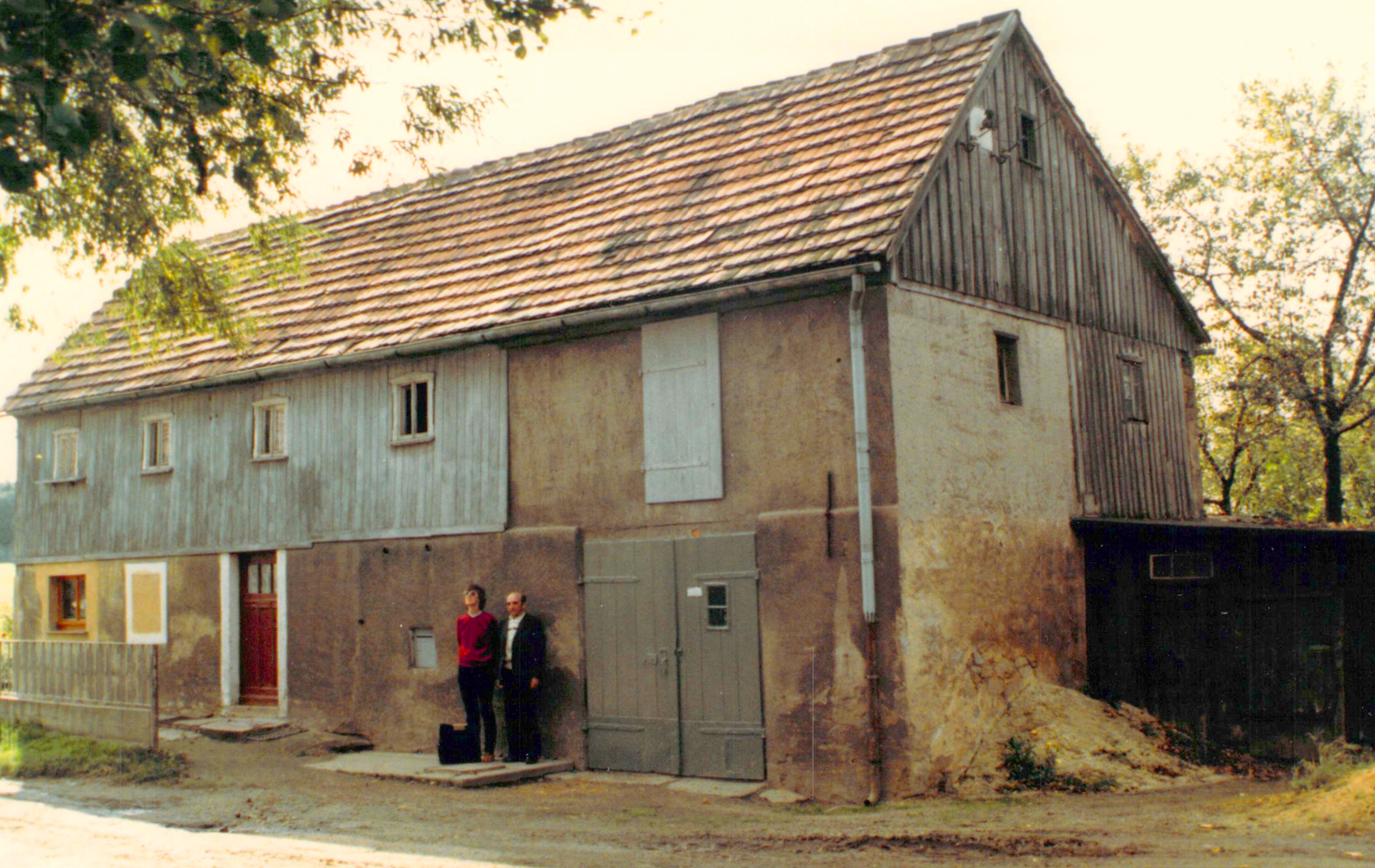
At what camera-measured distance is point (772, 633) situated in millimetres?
12695

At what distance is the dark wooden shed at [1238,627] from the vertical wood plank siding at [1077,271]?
1.07 meters

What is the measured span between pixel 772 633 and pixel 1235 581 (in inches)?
205

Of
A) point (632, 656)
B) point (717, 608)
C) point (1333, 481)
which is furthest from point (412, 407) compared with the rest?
point (1333, 481)

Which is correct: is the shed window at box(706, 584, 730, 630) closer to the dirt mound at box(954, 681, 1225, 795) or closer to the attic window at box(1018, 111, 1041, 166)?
the dirt mound at box(954, 681, 1225, 795)

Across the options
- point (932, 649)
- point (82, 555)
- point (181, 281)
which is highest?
point (181, 281)

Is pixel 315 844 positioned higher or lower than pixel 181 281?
lower

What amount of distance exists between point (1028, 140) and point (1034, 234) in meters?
1.15

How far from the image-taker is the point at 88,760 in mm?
14266

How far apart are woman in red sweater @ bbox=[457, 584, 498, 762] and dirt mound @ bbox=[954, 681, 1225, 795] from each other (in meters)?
5.06

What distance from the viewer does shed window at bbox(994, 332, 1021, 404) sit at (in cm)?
1419

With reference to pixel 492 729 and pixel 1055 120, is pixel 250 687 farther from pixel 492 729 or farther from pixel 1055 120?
pixel 1055 120

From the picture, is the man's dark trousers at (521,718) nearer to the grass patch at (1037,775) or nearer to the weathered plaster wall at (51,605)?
the grass patch at (1037,775)

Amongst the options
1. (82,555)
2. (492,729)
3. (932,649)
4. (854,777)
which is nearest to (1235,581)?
(932,649)

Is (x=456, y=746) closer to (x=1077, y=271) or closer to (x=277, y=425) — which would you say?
(x=277, y=425)
